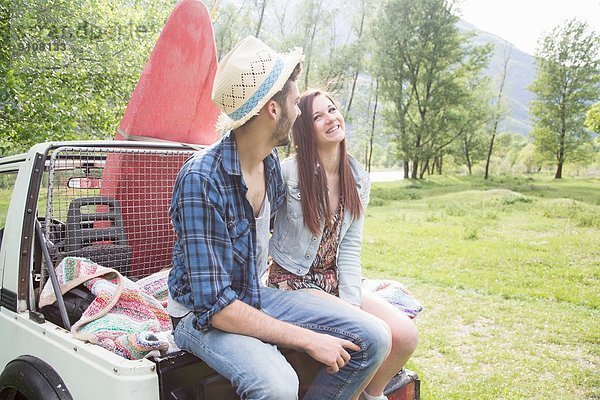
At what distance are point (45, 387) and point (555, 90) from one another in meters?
29.0

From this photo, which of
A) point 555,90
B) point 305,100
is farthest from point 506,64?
point 305,100

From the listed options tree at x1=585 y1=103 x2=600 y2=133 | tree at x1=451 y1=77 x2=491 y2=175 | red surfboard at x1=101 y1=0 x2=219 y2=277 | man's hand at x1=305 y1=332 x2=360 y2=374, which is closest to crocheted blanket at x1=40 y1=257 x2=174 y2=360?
man's hand at x1=305 y1=332 x2=360 y2=374

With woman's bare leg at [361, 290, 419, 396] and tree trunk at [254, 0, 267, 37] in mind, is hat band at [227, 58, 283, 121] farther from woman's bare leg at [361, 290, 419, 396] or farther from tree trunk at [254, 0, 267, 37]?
tree trunk at [254, 0, 267, 37]

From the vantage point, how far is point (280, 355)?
70.7 inches

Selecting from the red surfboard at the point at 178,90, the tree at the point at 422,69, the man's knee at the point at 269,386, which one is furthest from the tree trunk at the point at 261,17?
the man's knee at the point at 269,386

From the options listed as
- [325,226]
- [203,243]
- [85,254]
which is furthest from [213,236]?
[85,254]

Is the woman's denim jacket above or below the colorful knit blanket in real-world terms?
above

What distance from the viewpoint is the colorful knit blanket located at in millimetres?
2490

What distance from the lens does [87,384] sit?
1.88m

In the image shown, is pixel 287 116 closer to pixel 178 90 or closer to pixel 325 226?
pixel 325 226

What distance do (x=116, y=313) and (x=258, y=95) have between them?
3.70 ft

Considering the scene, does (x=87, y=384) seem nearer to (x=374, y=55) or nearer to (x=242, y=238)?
(x=242, y=238)

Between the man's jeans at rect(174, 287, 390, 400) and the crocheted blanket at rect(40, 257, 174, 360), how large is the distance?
0.46ft

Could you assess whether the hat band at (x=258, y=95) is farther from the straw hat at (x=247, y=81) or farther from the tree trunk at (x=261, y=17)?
the tree trunk at (x=261, y=17)
